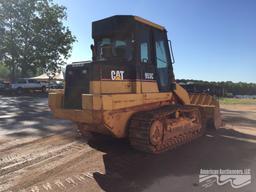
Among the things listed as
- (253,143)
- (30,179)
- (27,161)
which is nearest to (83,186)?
(30,179)

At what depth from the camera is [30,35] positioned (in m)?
39.5

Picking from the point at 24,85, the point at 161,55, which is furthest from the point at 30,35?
the point at 161,55

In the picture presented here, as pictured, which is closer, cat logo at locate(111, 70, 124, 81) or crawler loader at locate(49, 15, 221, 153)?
crawler loader at locate(49, 15, 221, 153)

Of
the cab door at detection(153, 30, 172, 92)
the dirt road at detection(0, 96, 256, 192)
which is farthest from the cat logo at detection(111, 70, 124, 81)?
the dirt road at detection(0, 96, 256, 192)

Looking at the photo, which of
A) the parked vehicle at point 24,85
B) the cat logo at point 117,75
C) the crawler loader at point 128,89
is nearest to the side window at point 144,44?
the crawler loader at point 128,89

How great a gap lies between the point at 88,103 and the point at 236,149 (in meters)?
4.18

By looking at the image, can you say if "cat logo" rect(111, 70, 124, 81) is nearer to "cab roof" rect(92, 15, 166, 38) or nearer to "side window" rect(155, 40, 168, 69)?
"cab roof" rect(92, 15, 166, 38)

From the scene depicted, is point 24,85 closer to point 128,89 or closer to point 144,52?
point 144,52

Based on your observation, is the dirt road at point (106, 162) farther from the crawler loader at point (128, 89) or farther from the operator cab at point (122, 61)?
the operator cab at point (122, 61)

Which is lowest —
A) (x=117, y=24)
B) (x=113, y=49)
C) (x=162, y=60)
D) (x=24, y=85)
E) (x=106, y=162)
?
(x=106, y=162)

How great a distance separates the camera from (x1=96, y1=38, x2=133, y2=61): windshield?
6.89 metres

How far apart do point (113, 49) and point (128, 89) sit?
1.19 meters

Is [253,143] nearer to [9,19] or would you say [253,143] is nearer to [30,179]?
[30,179]

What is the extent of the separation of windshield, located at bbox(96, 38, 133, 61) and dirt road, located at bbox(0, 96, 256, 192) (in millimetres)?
2306
